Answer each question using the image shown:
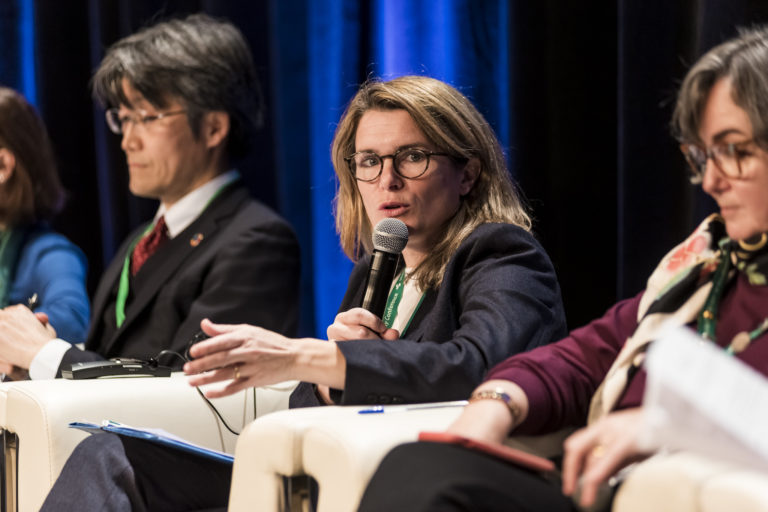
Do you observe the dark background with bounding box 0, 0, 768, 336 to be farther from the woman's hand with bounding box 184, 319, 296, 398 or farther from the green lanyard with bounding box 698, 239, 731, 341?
the woman's hand with bounding box 184, 319, 296, 398

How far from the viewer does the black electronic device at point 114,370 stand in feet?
6.94

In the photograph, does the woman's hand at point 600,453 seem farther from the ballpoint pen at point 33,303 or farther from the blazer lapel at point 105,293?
the ballpoint pen at point 33,303

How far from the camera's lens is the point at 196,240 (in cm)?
265

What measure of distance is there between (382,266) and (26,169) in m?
1.77

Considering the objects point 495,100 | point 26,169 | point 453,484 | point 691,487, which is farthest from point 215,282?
point 691,487

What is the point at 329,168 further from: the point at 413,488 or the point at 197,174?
the point at 413,488

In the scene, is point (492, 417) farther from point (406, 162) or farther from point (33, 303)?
point (33, 303)

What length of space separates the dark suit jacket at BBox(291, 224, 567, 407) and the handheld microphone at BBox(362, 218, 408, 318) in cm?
10

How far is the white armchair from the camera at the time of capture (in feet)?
6.39

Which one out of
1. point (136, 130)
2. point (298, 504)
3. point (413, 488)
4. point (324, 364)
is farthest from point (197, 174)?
point (413, 488)

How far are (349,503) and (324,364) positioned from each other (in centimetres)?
33

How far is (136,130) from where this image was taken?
2791 millimetres

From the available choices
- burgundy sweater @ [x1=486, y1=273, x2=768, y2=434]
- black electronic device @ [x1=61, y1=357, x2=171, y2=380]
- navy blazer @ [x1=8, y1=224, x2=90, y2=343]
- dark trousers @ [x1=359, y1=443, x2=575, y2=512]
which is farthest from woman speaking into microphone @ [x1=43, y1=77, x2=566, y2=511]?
navy blazer @ [x1=8, y1=224, x2=90, y2=343]

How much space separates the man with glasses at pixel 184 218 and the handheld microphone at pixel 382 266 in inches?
30.8
